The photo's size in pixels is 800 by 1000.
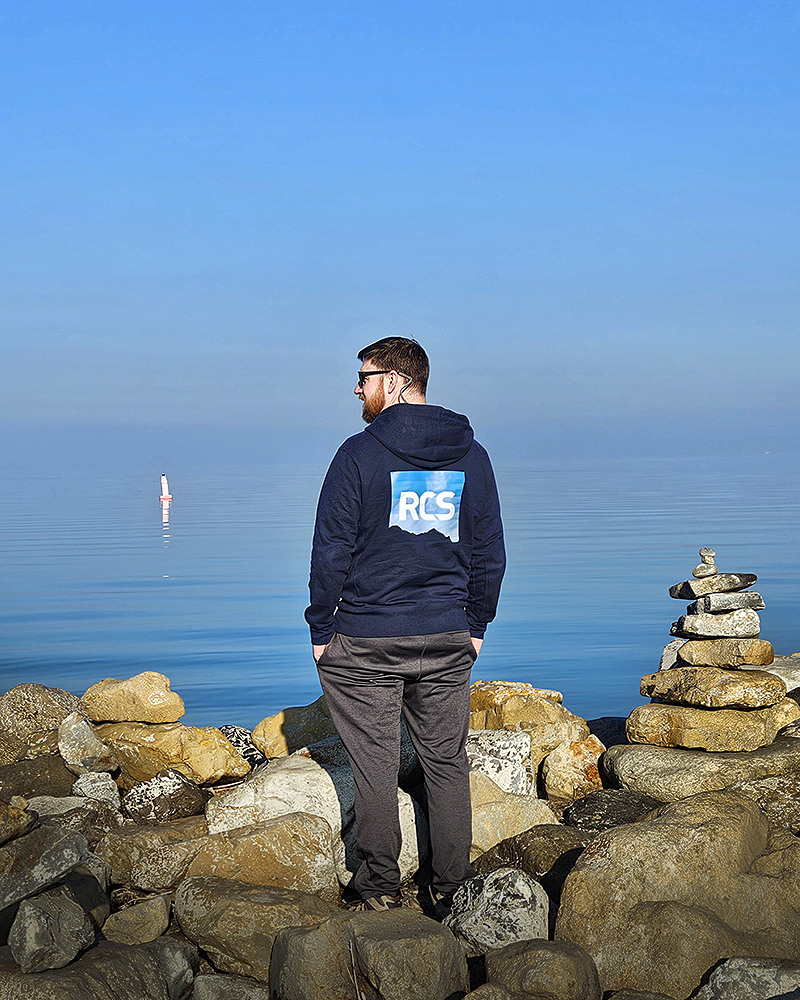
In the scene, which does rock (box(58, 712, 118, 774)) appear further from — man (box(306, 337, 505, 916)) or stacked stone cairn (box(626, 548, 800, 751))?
stacked stone cairn (box(626, 548, 800, 751))

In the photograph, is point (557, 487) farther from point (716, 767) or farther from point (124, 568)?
point (716, 767)

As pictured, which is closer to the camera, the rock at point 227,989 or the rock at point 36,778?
the rock at point 227,989

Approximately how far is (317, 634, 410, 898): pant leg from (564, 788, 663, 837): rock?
1690 millimetres

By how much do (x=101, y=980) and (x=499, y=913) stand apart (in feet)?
6.09

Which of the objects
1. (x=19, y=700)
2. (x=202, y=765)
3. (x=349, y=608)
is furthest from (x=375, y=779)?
(x=19, y=700)

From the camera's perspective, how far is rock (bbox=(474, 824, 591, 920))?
5957mm

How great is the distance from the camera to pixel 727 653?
8062 mm

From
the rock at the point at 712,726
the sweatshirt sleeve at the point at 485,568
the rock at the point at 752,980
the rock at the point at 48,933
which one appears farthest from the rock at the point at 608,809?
the rock at the point at 48,933

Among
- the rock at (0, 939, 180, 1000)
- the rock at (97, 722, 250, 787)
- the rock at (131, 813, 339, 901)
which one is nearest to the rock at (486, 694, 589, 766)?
the rock at (97, 722, 250, 787)

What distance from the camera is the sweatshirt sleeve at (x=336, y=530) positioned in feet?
17.2

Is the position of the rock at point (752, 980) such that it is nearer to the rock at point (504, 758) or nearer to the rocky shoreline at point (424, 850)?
the rocky shoreline at point (424, 850)

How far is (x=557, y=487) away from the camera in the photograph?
6500 cm

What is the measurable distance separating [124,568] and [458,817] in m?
28.0

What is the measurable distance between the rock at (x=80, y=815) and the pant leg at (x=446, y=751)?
6.99 ft
